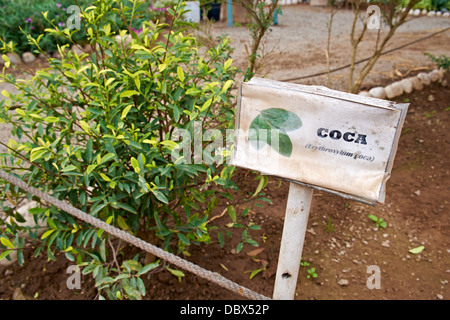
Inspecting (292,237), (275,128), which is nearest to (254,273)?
(292,237)

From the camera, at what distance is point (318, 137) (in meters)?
1.29

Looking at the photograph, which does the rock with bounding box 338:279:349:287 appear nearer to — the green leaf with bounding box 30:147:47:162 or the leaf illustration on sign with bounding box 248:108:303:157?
the leaf illustration on sign with bounding box 248:108:303:157

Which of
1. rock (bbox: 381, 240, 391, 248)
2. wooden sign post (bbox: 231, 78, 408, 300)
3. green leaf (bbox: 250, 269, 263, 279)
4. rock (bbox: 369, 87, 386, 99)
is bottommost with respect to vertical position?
green leaf (bbox: 250, 269, 263, 279)

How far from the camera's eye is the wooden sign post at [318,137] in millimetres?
1213

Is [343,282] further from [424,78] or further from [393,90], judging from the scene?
[424,78]

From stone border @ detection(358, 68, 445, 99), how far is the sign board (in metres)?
3.28

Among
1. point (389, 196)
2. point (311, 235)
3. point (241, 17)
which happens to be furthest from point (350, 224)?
point (241, 17)

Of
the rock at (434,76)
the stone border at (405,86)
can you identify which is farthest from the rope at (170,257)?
the rock at (434,76)

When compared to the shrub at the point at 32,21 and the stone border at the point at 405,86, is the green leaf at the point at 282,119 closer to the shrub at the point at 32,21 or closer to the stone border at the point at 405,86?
the stone border at the point at 405,86

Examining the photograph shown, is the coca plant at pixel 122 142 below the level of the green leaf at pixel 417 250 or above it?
above

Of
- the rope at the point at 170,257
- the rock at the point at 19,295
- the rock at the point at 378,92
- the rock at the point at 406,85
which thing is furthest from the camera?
the rock at the point at 406,85

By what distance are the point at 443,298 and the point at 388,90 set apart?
2.90m

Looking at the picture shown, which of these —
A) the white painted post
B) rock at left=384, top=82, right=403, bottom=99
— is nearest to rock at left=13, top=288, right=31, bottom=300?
the white painted post

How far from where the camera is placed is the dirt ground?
217 cm
